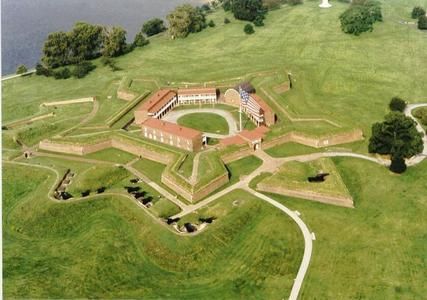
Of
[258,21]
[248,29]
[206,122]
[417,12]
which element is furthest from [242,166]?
[417,12]

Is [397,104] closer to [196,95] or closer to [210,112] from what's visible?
[210,112]

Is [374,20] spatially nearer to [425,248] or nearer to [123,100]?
[123,100]

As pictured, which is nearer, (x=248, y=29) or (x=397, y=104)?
(x=397, y=104)

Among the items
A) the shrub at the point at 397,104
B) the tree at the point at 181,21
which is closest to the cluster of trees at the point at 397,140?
the shrub at the point at 397,104

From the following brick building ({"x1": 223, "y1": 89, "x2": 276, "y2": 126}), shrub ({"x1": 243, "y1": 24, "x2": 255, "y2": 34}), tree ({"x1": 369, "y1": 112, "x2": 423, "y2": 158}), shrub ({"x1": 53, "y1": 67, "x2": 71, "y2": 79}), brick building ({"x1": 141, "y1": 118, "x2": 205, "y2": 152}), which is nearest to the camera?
tree ({"x1": 369, "y1": 112, "x2": 423, "y2": 158})

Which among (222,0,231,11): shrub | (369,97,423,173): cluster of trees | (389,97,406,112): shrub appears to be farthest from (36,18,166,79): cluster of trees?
(369,97,423,173): cluster of trees

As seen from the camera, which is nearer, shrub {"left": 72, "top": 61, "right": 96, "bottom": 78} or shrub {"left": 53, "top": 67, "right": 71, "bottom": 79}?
shrub {"left": 72, "top": 61, "right": 96, "bottom": 78}

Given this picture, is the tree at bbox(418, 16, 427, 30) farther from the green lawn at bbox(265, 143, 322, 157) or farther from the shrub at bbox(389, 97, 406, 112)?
the green lawn at bbox(265, 143, 322, 157)
